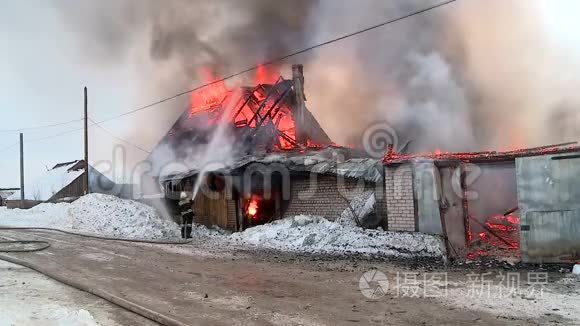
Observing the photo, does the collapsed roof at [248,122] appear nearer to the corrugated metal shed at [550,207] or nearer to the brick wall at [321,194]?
the brick wall at [321,194]

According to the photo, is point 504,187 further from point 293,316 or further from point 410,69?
point 293,316

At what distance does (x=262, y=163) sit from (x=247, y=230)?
2.61 m

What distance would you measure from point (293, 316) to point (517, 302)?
330 cm

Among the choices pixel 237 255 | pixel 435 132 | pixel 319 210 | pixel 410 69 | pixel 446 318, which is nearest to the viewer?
pixel 446 318

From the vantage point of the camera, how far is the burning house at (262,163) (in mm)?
14992

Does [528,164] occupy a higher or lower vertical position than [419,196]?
higher

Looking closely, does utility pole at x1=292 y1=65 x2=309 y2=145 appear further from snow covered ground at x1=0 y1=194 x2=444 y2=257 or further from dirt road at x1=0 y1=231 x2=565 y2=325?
dirt road at x1=0 y1=231 x2=565 y2=325

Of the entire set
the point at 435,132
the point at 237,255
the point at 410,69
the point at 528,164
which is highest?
the point at 410,69

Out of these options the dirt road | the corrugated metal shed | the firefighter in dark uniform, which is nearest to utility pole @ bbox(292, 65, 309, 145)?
the firefighter in dark uniform

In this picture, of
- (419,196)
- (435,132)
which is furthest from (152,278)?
(435,132)

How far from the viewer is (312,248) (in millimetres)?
12375

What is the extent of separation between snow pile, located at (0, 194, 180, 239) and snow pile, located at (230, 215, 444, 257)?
348cm

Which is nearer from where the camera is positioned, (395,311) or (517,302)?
(395,311)

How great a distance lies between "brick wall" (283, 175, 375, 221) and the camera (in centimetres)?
1454
